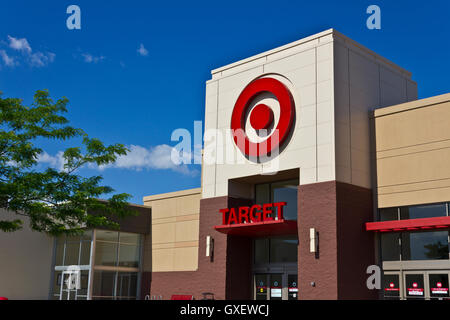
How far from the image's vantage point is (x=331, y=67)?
26.5m

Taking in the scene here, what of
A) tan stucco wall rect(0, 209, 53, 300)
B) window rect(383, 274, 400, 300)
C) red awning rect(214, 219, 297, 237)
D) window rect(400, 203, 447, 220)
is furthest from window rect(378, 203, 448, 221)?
tan stucco wall rect(0, 209, 53, 300)

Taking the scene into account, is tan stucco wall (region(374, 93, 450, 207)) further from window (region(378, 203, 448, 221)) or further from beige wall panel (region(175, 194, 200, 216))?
beige wall panel (region(175, 194, 200, 216))

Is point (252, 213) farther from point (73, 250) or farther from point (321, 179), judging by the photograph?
point (73, 250)

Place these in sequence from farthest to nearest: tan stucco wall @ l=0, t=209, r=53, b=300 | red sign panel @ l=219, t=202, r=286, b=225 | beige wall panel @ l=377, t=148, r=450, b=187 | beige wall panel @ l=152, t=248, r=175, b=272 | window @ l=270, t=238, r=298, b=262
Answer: tan stucco wall @ l=0, t=209, r=53, b=300 → beige wall panel @ l=152, t=248, r=175, b=272 → window @ l=270, t=238, r=298, b=262 → red sign panel @ l=219, t=202, r=286, b=225 → beige wall panel @ l=377, t=148, r=450, b=187

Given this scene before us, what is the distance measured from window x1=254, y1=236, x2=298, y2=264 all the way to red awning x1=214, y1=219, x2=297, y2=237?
1.52ft

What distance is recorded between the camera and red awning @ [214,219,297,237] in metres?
26.4

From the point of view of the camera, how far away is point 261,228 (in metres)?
27.7

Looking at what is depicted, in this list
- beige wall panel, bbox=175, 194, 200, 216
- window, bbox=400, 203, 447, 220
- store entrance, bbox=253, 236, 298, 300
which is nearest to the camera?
window, bbox=400, 203, 447, 220

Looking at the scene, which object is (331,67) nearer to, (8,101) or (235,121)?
(235,121)
